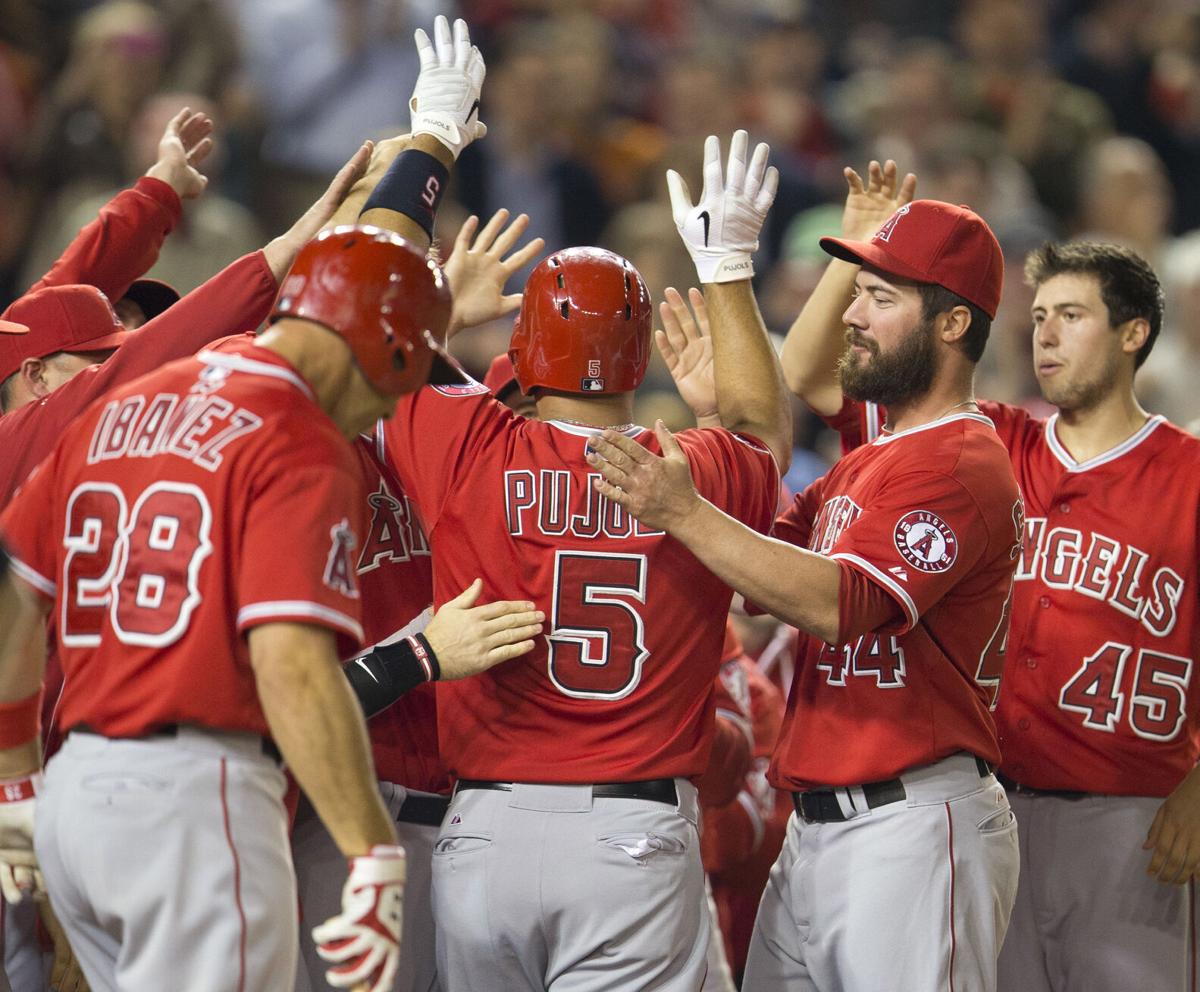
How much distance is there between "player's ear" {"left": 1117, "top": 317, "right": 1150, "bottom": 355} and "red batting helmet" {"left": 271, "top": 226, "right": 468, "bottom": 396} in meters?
2.56

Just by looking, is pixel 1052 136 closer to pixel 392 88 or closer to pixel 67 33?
pixel 392 88

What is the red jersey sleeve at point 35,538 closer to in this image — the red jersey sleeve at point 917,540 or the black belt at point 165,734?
the black belt at point 165,734

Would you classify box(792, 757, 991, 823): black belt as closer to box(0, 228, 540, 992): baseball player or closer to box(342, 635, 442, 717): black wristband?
box(342, 635, 442, 717): black wristband

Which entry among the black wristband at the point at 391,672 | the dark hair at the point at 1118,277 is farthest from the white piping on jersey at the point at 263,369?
the dark hair at the point at 1118,277

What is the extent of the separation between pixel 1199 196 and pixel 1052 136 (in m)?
1.23

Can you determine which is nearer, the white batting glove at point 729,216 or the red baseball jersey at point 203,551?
the red baseball jersey at point 203,551

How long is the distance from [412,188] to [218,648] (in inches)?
66.1

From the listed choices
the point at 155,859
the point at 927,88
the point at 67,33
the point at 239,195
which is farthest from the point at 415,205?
the point at 927,88

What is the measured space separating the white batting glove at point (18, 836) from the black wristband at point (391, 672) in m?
0.80

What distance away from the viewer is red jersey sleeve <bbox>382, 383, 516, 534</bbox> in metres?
4.10

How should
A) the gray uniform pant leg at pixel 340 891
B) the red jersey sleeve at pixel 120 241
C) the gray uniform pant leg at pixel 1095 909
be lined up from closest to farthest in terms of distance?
the gray uniform pant leg at pixel 340 891
the gray uniform pant leg at pixel 1095 909
the red jersey sleeve at pixel 120 241

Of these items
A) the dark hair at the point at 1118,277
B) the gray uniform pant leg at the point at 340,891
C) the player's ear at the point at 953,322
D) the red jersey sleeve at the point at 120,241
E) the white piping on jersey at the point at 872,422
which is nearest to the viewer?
the gray uniform pant leg at the point at 340,891

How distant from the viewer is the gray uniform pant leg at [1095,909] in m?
4.70

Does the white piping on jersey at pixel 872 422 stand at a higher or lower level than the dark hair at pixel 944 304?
lower
